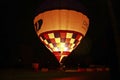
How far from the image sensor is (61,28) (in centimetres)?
443

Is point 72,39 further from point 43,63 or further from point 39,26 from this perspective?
point 43,63

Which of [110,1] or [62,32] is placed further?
[62,32]

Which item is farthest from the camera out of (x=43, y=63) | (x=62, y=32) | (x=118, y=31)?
(x=43, y=63)

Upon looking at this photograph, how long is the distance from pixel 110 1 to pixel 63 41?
8.84 ft

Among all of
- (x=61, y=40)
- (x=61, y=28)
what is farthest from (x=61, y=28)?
(x=61, y=40)

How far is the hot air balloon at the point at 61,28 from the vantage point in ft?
14.5

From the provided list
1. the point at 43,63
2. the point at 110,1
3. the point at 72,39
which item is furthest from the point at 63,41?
the point at 110,1

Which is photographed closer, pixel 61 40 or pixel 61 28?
pixel 61 28

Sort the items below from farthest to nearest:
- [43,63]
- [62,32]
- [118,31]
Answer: [43,63]
[62,32]
[118,31]

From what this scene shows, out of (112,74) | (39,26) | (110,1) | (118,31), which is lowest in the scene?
(112,74)

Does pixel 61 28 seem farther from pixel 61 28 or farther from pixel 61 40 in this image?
pixel 61 40

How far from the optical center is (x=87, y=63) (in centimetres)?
638

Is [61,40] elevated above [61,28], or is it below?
below

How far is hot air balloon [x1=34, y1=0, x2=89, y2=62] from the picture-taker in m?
4.43
